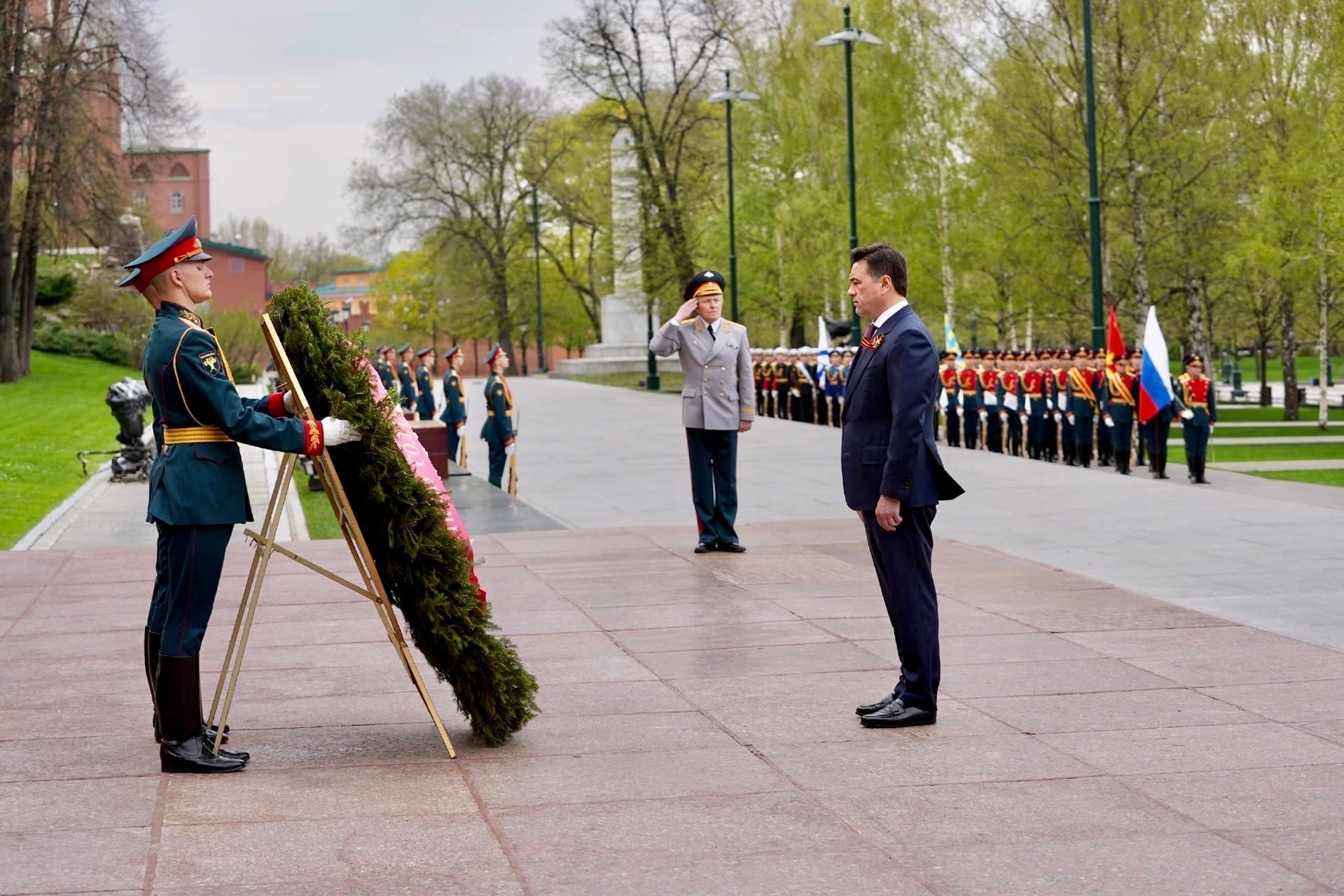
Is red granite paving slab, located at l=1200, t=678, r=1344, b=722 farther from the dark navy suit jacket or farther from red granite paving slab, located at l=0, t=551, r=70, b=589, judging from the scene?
red granite paving slab, located at l=0, t=551, r=70, b=589

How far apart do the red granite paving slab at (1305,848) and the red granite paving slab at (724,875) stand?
1.07m

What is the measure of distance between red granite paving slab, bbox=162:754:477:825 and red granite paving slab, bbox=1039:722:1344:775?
89.2 inches

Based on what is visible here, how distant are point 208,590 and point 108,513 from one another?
41.9ft

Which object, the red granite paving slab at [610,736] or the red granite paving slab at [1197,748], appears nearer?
the red granite paving slab at [1197,748]

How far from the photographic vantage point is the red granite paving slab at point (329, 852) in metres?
4.72

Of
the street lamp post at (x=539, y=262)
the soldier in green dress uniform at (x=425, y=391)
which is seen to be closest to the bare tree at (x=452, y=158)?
the street lamp post at (x=539, y=262)

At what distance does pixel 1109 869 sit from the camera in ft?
15.5

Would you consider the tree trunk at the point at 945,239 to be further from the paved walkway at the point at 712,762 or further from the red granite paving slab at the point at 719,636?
the red granite paving slab at the point at 719,636

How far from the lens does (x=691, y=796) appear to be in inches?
220

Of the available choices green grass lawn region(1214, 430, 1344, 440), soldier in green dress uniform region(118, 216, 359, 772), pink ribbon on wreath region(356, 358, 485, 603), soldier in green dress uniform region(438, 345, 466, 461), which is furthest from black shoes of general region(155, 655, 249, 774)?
green grass lawn region(1214, 430, 1344, 440)

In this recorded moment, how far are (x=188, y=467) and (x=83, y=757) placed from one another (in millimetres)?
1203

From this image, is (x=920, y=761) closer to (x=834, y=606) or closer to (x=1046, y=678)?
(x=1046, y=678)

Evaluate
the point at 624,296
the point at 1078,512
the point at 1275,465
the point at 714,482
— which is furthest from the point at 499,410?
the point at 624,296

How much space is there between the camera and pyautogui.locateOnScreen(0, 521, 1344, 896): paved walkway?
15.7ft
